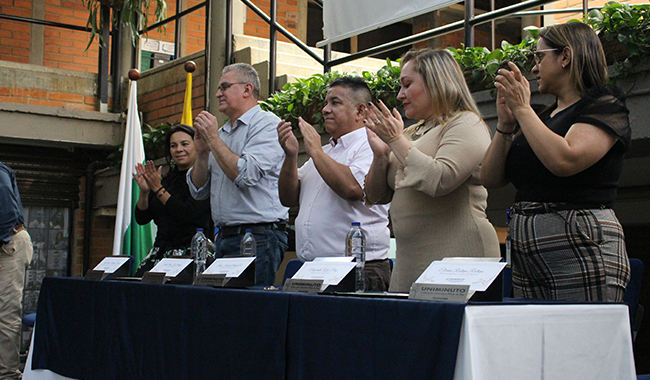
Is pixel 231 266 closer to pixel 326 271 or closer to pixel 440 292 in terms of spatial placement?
pixel 326 271

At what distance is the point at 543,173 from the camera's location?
1646 millimetres

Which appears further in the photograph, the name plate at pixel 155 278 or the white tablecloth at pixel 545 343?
the name plate at pixel 155 278

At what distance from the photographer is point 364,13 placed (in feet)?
12.0

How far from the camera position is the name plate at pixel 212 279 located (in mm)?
1819

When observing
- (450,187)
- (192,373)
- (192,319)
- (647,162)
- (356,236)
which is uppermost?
(647,162)

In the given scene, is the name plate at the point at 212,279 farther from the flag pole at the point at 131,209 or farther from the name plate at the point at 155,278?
the flag pole at the point at 131,209

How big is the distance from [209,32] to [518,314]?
4.54 meters

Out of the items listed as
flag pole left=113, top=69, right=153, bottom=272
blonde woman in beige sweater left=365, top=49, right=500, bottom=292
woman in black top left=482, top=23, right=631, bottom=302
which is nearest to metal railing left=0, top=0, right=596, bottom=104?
flag pole left=113, top=69, right=153, bottom=272

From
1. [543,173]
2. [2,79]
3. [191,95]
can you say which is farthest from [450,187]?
[2,79]

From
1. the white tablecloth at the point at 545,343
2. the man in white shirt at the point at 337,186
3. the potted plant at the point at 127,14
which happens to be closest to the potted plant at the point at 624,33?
the man in white shirt at the point at 337,186

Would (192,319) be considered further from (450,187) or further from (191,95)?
(191,95)

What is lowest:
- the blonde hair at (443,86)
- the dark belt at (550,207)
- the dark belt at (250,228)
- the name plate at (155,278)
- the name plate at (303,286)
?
the name plate at (155,278)

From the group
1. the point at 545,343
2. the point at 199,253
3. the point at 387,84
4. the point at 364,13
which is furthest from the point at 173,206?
the point at 545,343

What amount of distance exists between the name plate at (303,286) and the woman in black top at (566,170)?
1.59 feet
